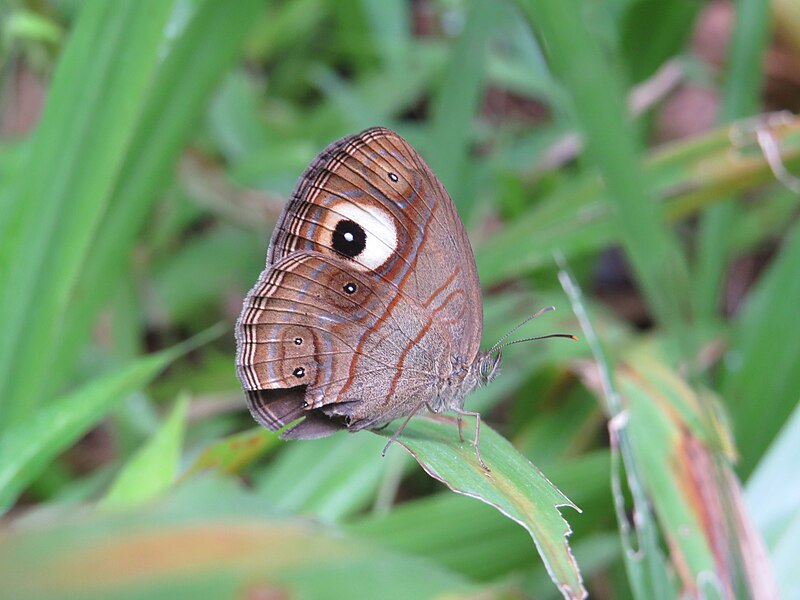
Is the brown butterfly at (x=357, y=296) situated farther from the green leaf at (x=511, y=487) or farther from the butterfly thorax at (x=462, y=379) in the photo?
the green leaf at (x=511, y=487)

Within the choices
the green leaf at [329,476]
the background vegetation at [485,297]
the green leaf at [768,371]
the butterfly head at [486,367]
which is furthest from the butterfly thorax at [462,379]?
the green leaf at [768,371]

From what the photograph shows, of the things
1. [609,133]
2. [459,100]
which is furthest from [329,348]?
[459,100]

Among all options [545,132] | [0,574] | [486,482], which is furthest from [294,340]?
[545,132]

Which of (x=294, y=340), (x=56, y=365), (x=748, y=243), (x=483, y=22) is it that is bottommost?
(x=56, y=365)

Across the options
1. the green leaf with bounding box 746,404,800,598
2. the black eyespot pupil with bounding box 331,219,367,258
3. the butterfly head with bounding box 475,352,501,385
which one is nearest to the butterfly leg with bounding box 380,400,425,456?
the butterfly head with bounding box 475,352,501,385

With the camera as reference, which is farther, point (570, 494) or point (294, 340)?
point (570, 494)

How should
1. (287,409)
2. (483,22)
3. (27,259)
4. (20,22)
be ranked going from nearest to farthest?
1. (287,409)
2. (27,259)
3. (483,22)
4. (20,22)

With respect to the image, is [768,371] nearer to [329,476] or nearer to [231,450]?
[329,476]

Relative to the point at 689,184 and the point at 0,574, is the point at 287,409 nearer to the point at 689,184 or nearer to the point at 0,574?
the point at 0,574
